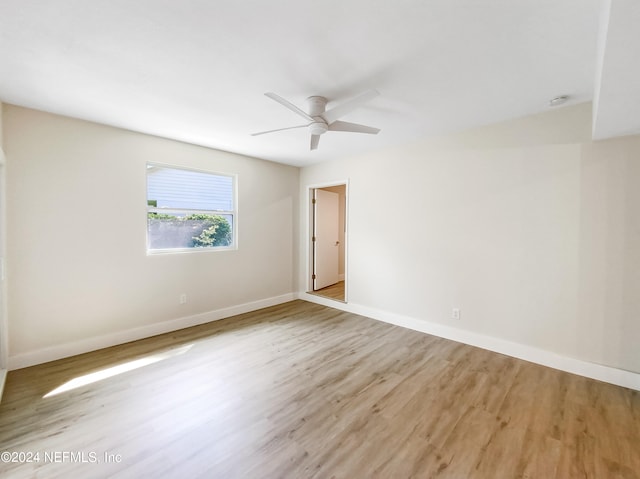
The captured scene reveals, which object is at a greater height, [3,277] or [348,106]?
[348,106]

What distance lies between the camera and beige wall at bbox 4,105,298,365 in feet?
8.50

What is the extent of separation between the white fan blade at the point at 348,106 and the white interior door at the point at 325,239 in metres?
2.82

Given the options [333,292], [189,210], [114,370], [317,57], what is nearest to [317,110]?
[317,57]

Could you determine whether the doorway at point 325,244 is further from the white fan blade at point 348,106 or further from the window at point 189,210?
the white fan blade at point 348,106

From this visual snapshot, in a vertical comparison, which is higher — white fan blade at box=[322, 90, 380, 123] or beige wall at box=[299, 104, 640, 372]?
white fan blade at box=[322, 90, 380, 123]

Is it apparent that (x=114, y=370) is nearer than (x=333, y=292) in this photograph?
Yes

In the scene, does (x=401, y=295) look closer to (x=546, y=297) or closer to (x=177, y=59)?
(x=546, y=297)

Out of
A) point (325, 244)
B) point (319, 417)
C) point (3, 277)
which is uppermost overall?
point (325, 244)

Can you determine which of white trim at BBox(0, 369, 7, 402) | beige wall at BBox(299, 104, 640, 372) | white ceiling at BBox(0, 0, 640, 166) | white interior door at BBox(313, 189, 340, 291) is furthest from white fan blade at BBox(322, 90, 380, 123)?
white trim at BBox(0, 369, 7, 402)

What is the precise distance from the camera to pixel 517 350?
9.40 feet

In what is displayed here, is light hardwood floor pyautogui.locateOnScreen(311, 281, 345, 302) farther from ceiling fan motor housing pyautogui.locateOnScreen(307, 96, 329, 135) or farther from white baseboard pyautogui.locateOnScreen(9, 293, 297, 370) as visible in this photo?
ceiling fan motor housing pyautogui.locateOnScreen(307, 96, 329, 135)

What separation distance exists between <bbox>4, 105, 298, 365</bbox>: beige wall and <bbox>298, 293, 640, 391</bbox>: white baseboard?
262 centimetres

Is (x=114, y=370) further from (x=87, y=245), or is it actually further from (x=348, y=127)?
(x=348, y=127)

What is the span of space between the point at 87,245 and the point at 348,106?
315cm
